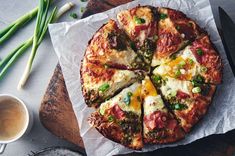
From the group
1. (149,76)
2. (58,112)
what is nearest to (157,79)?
(149,76)

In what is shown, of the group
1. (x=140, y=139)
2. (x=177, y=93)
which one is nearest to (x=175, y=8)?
(x=177, y=93)

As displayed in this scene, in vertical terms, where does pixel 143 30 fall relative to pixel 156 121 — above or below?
above

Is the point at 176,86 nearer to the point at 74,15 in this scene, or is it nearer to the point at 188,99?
the point at 188,99

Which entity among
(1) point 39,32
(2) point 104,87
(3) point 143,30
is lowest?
(2) point 104,87

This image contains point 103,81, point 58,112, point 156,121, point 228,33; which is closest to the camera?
point 156,121

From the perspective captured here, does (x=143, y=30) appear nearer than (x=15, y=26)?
Yes

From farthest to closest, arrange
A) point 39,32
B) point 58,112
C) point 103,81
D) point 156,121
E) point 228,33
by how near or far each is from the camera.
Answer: point 39,32 < point 58,112 < point 228,33 < point 103,81 < point 156,121
